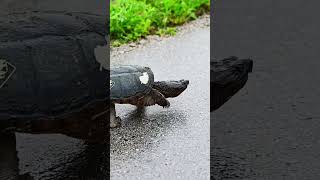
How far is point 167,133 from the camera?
4258 millimetres

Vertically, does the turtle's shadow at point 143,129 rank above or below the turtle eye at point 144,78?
below

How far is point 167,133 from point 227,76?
70 centimetres

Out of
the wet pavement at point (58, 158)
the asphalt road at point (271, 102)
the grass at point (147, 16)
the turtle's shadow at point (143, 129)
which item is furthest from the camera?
the grass at point (147, 16)

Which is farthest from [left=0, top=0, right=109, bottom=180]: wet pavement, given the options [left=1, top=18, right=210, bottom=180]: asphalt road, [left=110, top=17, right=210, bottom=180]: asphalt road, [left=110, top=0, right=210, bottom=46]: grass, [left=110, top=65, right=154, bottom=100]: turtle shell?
[left=110, top=0, right=210, bottom=46]: grass

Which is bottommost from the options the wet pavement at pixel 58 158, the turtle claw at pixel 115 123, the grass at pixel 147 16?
the wet pavement at pixel 58 158

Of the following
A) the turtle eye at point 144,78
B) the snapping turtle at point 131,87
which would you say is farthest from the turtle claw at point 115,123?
the turtle eye at point 144,78

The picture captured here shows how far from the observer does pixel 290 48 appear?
612 cm

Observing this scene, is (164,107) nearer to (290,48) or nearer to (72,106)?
(72,106)

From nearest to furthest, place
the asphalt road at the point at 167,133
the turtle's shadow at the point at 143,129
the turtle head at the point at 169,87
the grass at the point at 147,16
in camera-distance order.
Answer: the asphalt road at the point at 167,133, the turtle's shadow at the point at 143,129, the turtle head at the point at 169,87, the grass at the point at 147,16

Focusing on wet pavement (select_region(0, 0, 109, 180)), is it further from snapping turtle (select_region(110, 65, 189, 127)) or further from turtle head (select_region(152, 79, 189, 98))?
turtle head (select_region(152, 79, 189, 98))

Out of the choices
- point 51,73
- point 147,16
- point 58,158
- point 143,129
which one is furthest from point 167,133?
point 147,16

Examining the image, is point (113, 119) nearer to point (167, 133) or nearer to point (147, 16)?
point (167, 133)

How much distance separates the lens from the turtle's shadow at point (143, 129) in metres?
4.01

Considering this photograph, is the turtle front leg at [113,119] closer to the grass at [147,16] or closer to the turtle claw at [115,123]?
the turtle claw at [115,123]
